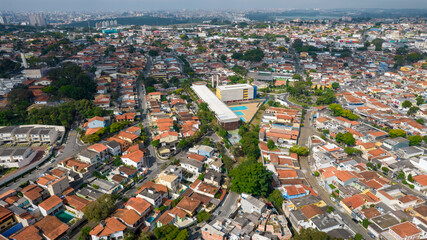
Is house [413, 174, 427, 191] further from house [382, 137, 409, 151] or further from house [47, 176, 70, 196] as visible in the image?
house [47, 176, 70, 196]

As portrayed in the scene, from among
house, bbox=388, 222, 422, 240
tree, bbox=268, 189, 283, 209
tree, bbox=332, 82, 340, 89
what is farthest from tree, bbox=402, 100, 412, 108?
tree, bbox=268, 189, 283, 209

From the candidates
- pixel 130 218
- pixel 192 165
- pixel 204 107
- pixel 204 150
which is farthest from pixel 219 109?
pixel 130 218

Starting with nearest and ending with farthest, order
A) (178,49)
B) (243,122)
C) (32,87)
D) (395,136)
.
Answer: (395,136) → (243,122) → (32,87) → (178,49)

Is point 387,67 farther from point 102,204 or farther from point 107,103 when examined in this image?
point 102,204

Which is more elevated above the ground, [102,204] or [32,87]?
[32,87]

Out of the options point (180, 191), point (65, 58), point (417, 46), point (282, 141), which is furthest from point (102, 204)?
point (417, 46)

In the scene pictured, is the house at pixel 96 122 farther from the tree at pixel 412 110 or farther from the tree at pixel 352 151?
the tree at pixel 412 110

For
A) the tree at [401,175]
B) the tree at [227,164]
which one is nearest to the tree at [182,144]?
the tree at [227,164]
